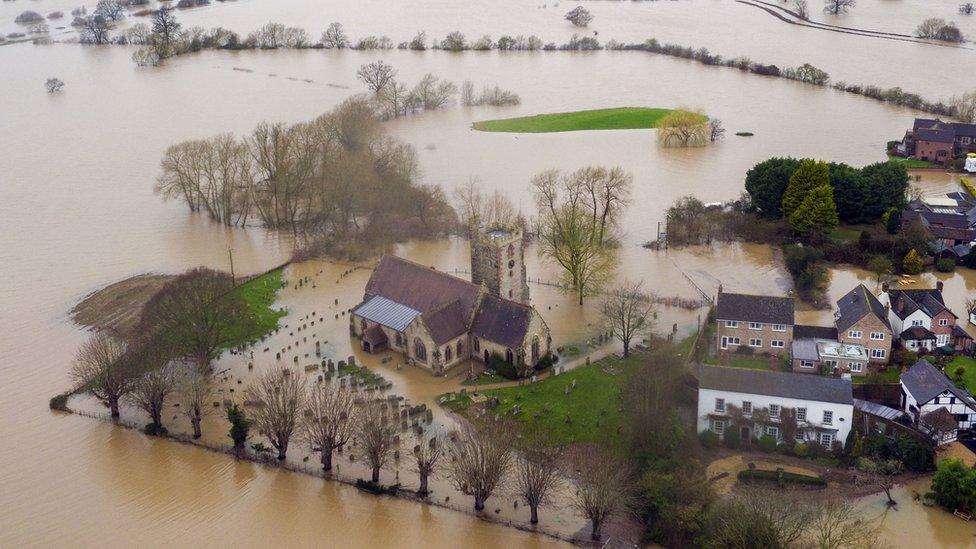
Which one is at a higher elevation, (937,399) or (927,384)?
(927,384)

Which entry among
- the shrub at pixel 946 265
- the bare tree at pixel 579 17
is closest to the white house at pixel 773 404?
the shrub at pixel 946 265

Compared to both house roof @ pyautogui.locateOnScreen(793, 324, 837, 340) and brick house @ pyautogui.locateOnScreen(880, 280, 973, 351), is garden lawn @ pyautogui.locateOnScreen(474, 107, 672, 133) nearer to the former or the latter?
house roof @ pyautogui.locateOnScreen(793, 324, 837, 340)

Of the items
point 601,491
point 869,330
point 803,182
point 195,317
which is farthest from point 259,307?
point 803,182

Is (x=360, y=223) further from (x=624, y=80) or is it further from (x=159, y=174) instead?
(x=624, y=80)

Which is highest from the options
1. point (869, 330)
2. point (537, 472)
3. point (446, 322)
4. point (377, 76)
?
point (377, 76)

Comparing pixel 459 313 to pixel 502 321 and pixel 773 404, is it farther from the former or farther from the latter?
pixel 773 404

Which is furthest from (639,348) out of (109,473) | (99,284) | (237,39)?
(237,39)

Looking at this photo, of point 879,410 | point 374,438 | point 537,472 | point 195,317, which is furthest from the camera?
point 195,317
